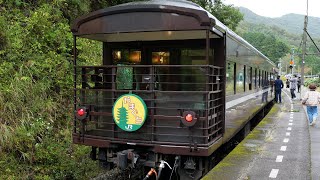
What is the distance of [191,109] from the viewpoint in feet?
18.0

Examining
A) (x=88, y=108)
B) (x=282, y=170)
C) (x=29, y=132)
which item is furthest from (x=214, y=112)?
(x=29, y=132)

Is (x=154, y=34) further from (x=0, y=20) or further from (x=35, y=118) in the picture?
(x=0, y=20)

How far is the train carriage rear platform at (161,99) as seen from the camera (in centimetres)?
546

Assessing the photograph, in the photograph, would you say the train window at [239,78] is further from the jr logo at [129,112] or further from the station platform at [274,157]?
the jr logo at [129,112]

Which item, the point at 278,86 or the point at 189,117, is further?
the point at 278,86

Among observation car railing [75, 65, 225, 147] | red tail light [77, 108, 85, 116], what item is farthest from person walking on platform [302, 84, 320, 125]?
red tail light [77, 108, 85, 116]

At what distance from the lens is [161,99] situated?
18.5 feet

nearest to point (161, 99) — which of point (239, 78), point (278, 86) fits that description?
point (239, 78)

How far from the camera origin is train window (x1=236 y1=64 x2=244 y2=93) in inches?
317

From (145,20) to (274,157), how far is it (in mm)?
3438

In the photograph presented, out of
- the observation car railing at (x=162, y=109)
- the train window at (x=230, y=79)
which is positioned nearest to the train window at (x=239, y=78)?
the train window at (x=230, y=79)

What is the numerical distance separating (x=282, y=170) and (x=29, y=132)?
4.70 m

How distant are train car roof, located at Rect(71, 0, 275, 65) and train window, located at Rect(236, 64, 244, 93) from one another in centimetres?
200

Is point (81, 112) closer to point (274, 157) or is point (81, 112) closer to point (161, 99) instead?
point (161, 99)
